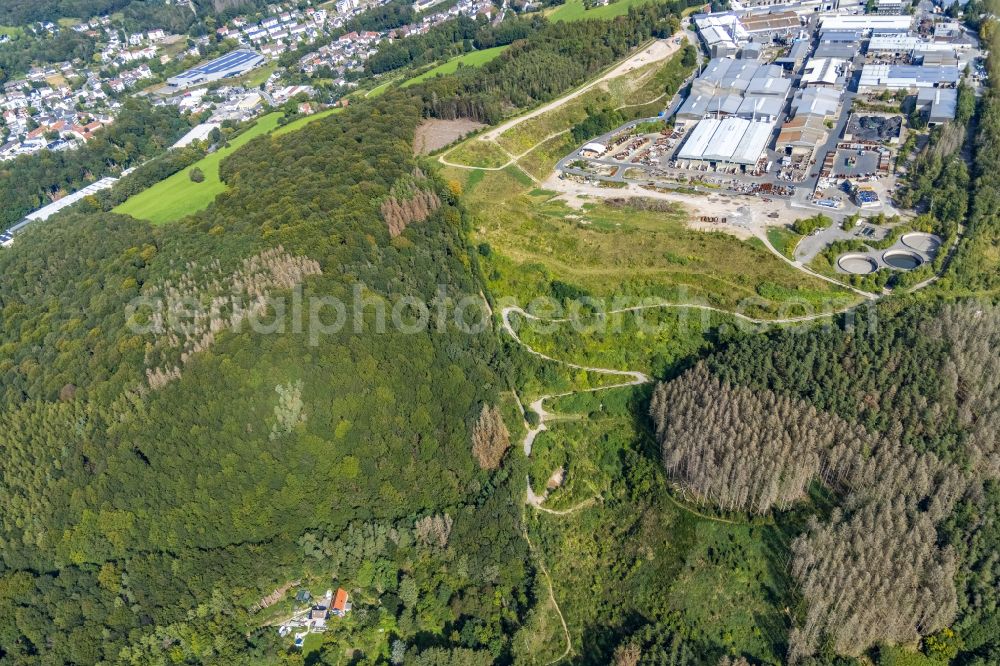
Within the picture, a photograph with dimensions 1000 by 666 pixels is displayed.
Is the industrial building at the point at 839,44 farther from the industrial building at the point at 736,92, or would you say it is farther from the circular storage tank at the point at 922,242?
the circular storage tank at the point at 922,242

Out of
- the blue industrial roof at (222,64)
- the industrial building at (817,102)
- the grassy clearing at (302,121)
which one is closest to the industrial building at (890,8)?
the industrial building at (817,102)

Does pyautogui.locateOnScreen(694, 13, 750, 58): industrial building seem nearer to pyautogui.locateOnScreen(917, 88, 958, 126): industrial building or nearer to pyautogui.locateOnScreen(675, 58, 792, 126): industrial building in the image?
Result: pyautogui.locateOnScreen(675, 58, 792, 126): industrial building

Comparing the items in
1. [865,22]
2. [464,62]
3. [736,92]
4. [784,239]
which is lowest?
[784,239]

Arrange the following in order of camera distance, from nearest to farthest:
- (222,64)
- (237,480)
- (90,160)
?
(237,480), (90,160), (222,64)

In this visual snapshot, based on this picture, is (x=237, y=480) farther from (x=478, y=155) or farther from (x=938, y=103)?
(x=938, y=103)

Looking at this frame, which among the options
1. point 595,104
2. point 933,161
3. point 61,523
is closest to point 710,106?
point 595,104

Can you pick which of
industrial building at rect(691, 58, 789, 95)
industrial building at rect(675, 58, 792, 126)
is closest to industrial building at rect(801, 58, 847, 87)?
industrial building at rect(675, 58, 792, 126)

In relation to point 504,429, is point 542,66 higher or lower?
higher

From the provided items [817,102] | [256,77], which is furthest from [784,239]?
[256,77]
